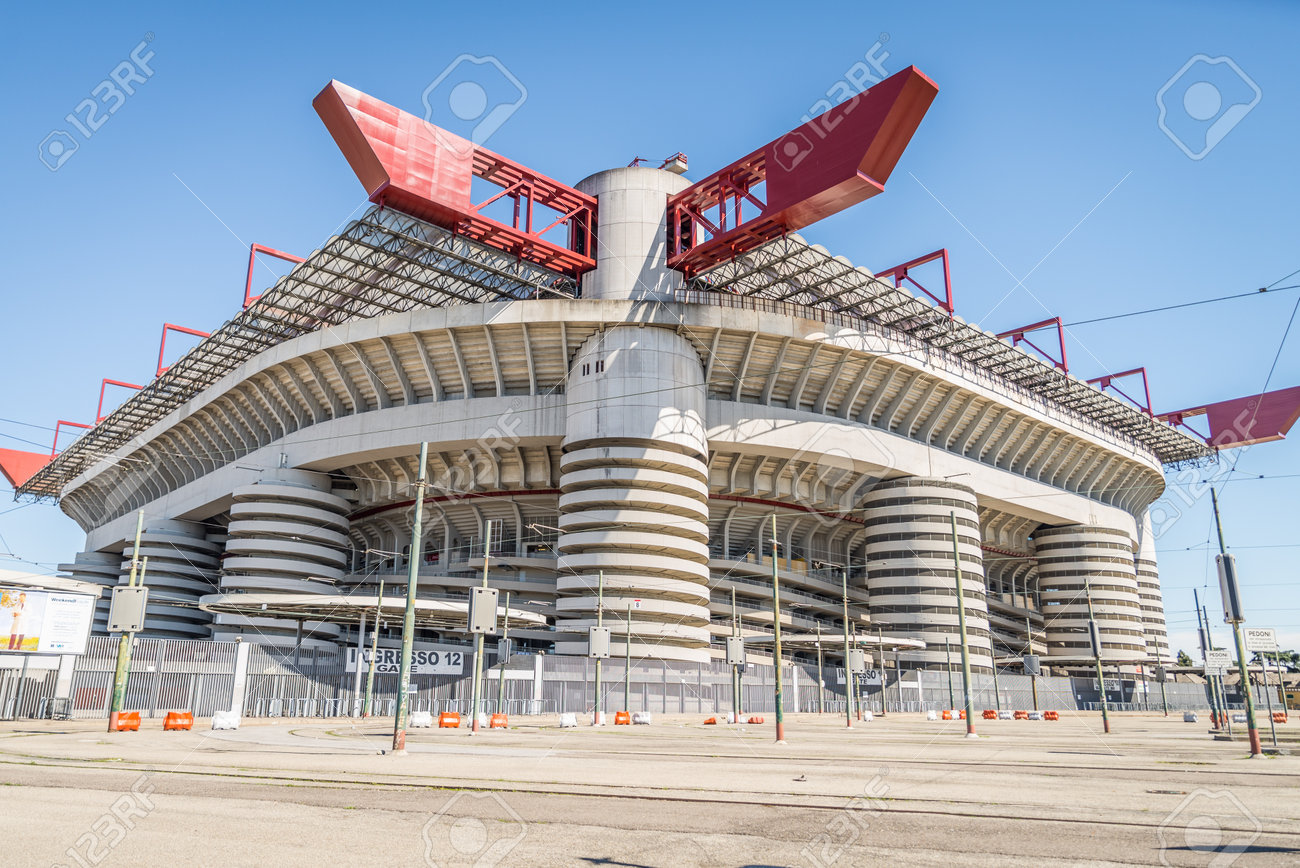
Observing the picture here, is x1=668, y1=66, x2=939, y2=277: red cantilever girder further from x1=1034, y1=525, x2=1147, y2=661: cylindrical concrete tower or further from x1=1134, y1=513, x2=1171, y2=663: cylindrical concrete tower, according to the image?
x1=1134, y1=513, x2=1171, y2=663: cylindrical concrete tower

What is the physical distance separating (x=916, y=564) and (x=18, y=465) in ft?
337

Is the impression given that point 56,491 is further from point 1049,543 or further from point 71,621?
point 1049,543

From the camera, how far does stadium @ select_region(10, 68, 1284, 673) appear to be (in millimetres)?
46688

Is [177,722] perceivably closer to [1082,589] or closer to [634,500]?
[634,500]

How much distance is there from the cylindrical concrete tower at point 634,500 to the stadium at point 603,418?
0.60 ft

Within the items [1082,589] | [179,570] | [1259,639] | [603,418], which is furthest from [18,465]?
[1259,639]

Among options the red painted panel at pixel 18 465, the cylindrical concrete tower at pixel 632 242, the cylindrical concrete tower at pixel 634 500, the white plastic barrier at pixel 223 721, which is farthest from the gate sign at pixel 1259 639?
the red painted panel at pixel 18 465

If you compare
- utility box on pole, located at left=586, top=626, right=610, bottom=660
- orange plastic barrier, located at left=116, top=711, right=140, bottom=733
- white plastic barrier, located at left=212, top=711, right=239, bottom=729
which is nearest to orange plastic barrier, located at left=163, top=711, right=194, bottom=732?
orange plastic barrier, located at left=116, top=711, right=140, bottom=733

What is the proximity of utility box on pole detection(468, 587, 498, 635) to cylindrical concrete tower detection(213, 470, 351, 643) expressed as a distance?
40.2 m

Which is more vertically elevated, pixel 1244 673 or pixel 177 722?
pixel 1244 673

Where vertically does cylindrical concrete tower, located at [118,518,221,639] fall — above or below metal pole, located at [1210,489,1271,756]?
above

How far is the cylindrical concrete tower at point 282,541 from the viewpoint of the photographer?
202 feet

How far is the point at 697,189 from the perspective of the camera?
5419 cm

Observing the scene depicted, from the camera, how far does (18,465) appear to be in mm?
107625
